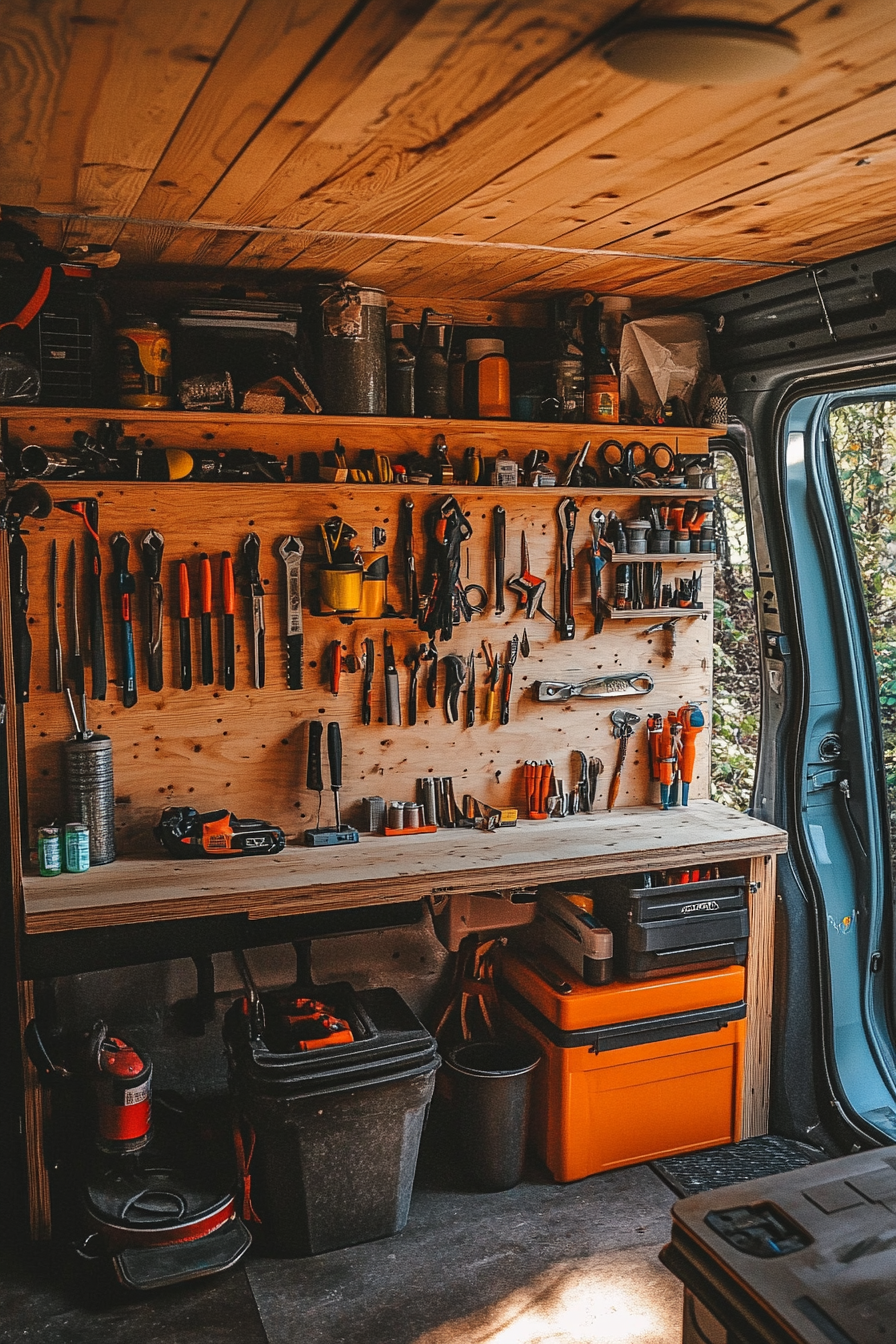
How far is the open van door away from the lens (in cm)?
338

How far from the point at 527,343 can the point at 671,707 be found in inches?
52.1

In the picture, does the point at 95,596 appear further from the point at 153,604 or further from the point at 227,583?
the point at 227,583

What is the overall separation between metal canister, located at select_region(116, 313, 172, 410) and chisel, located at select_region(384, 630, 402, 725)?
987 mm

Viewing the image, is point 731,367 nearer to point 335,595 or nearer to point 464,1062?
Answer: point 335,595

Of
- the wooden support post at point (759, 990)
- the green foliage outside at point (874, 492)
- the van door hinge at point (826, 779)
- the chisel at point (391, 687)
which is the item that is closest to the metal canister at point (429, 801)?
the chisel at point (391, 687)

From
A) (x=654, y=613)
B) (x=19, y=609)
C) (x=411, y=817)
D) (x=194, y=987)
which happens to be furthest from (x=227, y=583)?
(x=654, y=613)

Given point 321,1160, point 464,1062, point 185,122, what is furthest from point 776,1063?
point 185,122

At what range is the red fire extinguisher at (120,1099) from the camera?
108 inches

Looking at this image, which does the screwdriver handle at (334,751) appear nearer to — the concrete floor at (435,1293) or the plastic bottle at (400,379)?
the plastic bottle at (400,379)

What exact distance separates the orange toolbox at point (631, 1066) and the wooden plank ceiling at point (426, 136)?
6.78 ft

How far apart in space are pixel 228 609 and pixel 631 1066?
1.78m

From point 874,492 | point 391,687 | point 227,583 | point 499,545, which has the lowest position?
point 391,687

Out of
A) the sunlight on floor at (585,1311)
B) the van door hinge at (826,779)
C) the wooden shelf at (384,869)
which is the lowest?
the sunlight on floor at (585,1311)

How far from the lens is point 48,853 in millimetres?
2918
